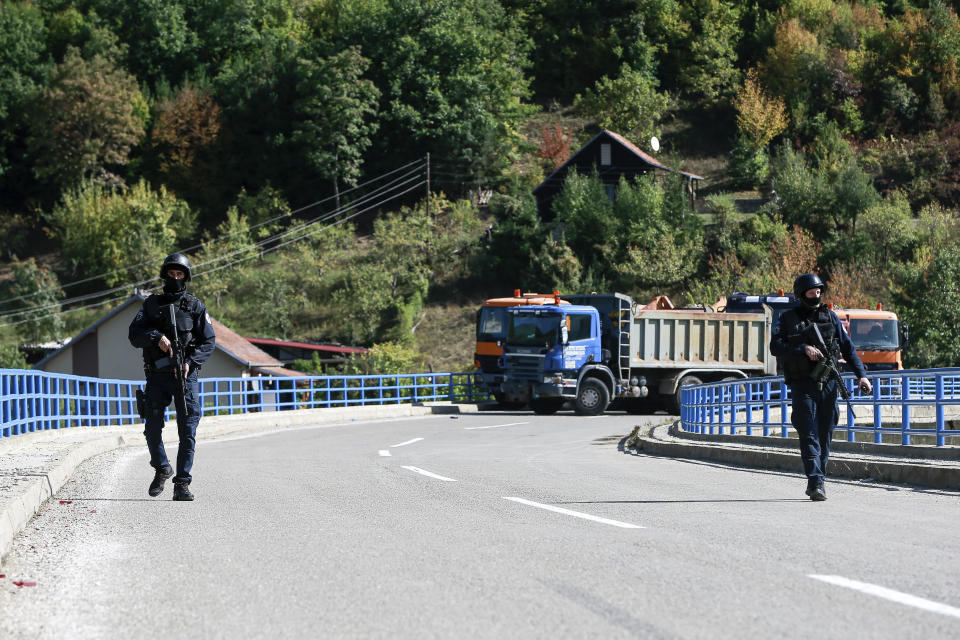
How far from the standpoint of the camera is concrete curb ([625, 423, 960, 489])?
462 inches

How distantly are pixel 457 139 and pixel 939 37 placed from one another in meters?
32.0

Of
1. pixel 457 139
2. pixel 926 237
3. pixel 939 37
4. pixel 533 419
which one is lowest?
pixel 533 419

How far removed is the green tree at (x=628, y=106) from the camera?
79062 mm

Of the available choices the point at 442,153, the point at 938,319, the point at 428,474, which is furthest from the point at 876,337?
the point at 442,153

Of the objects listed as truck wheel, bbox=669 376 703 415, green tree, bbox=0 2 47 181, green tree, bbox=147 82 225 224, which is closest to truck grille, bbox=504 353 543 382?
truck wheel, bbox=669 376 703 415

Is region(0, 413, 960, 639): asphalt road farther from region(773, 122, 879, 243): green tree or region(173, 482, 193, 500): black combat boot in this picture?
region(773, 122, 879, 243): green tree

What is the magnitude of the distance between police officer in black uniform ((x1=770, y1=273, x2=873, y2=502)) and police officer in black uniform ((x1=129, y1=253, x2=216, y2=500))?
16.6ft

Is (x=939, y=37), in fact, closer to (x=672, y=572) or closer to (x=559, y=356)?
(x=559, y=356)

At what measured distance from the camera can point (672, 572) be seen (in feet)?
20.5

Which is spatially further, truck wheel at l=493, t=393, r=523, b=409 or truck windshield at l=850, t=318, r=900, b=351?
truck wheel at l=493, t=393, r=523, b=409

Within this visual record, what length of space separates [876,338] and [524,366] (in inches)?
394

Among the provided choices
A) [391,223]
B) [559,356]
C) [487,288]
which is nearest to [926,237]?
[487,288]

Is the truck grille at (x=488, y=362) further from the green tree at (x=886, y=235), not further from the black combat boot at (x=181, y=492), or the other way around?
the green tree at (x=886, y=235)

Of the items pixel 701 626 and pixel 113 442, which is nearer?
pixel 701 626
